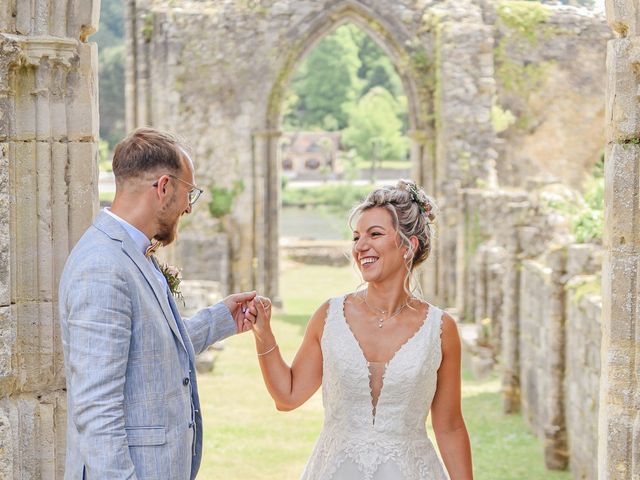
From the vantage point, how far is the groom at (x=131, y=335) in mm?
2945

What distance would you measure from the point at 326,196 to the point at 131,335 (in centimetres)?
3587

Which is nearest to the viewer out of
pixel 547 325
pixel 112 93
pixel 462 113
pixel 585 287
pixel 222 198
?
pixel 585 287

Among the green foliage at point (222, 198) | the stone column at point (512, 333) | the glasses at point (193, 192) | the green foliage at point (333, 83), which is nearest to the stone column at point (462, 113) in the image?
the green foliage at point (222, 198)

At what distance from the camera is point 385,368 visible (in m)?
3.75

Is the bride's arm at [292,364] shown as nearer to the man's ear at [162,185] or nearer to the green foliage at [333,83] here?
the man's ear at [162,185]

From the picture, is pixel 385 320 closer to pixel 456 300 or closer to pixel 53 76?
pixel 53 76

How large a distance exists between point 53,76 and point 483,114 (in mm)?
14177

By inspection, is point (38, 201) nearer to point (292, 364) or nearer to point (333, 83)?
point (292, 364)

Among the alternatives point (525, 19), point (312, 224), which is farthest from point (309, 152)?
point (525, 19)

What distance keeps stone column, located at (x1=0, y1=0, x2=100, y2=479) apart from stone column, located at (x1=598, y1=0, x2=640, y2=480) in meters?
1.81

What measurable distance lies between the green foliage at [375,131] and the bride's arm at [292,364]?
4092 centimetres

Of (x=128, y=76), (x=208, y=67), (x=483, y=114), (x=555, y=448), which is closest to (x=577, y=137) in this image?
A: (x=483, y=114)

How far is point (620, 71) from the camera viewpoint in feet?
12.5

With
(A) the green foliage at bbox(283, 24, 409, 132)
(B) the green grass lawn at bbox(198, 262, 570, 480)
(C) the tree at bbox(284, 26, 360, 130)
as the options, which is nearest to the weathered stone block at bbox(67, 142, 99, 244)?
(B) the green grass lawn at bbox(198, 262, 570, 480)
